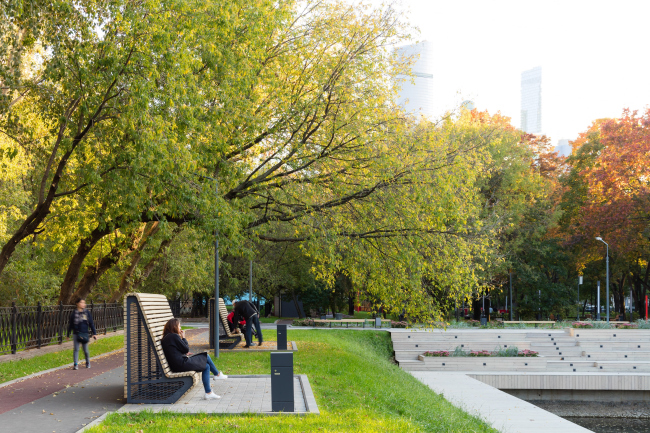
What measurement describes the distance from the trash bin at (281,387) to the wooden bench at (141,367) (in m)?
1.38

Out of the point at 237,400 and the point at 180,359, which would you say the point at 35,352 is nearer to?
the point at 180,359

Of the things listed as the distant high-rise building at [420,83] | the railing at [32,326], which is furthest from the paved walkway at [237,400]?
the distant high-rise building at [420,83]

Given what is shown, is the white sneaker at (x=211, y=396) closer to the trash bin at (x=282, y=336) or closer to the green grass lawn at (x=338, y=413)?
the green grass lawn at (x=338, y=413)

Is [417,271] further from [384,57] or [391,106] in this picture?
[384,57]

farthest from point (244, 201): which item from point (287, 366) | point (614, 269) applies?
point (614, 269)

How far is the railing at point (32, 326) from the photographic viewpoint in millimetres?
16688

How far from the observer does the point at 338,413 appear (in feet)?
27.1

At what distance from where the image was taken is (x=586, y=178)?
40688 mm

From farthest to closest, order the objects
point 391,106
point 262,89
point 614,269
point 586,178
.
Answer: point 614,269, point 586,178, point 262,89, point 391,106

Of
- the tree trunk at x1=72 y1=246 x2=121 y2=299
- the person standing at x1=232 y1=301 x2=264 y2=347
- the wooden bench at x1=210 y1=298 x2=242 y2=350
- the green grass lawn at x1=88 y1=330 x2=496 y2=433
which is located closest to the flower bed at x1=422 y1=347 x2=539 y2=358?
the person standing at x1=232 y1=301 x2=264 y2=347

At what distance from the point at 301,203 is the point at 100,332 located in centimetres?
1440

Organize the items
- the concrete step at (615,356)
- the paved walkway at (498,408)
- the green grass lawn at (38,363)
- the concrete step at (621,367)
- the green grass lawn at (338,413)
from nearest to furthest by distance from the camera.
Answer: the green grass lawn at (338,413)
the paved walkway at (498,408)
the green grass lawn at (38,363)
the concrete step at (621,367)
the concrete step at (615,356)

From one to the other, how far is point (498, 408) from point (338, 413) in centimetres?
675

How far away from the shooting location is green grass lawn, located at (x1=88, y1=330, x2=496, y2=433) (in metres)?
7.23
